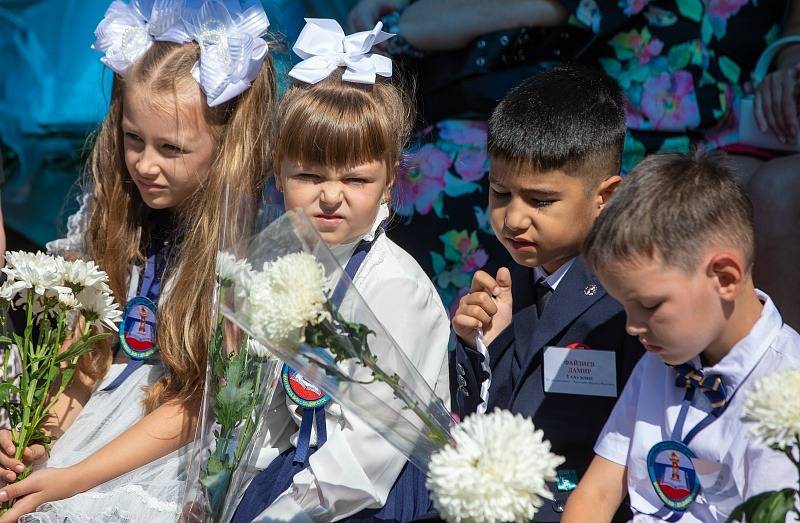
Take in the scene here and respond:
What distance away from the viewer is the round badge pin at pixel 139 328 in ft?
9.04

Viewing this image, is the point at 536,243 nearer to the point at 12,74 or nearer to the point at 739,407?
the point at 739,407

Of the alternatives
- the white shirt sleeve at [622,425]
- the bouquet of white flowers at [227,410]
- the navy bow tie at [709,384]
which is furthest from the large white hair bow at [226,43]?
the navy bow tie at [709,384]

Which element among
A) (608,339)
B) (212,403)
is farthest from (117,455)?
(608,339)

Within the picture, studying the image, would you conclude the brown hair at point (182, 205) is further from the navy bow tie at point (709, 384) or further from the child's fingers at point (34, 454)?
the navy bow tie at point (709, 384)

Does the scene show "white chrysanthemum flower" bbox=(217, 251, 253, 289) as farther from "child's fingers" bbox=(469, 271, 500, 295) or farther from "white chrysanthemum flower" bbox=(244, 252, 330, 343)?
"child's fingers" bbox=(469, 271, 500, 295)

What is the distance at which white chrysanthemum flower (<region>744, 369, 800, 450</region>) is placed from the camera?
146cm

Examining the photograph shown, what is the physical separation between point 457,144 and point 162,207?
951 millimetres

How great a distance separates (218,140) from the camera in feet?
9.13

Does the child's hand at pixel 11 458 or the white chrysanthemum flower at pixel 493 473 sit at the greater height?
the white chrysanthemum flower at pixel 493 473

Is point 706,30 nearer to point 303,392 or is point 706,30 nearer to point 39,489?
point 303,392

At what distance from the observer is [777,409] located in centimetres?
148

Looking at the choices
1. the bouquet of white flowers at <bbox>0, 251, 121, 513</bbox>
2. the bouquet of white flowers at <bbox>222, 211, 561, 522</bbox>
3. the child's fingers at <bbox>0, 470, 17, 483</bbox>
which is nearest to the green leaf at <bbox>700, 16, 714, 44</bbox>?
the bouquet of white flowers at <bbox>222, 211, 561, 522</bbox>

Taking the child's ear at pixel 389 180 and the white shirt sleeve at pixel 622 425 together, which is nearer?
the white shirt sleeve at pixel 622 425

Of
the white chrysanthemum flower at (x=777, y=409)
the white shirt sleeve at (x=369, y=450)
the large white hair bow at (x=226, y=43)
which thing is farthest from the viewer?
the large white hair bow at (x=226, y=43)
